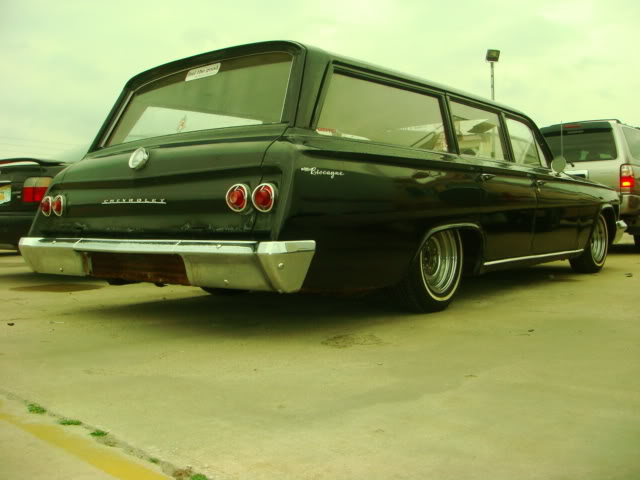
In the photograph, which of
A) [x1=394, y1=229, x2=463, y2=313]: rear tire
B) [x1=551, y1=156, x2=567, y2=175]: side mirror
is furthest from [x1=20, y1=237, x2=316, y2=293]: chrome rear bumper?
[x1=551, y1=156, x2=567, y2=175]: side mirror

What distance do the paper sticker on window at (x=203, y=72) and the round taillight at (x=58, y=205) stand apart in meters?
1.18

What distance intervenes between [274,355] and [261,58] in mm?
1863

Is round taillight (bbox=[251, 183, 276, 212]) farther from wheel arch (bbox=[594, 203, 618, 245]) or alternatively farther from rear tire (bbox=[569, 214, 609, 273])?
wheel arch (bbox=[594, 203, 618, 245])

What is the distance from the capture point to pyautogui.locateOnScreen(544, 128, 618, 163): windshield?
1036 cm

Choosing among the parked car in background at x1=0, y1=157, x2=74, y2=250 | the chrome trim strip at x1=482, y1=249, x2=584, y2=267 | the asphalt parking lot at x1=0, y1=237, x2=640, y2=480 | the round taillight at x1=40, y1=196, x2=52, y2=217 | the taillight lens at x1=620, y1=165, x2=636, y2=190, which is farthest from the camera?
the taillight lens at x1=620, y1=165, x2=636, y2=190

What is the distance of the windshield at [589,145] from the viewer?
10.4m

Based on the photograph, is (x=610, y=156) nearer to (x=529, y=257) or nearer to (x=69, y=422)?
(x=529, y=257)

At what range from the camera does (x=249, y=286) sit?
4.05m

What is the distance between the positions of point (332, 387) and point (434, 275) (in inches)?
86.0

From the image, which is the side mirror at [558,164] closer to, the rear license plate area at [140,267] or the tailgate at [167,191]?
the tailgate at [167,191]

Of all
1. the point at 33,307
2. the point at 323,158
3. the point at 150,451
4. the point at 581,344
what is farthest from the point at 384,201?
the point at 33,307

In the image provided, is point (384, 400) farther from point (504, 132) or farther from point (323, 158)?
point (504, 132)

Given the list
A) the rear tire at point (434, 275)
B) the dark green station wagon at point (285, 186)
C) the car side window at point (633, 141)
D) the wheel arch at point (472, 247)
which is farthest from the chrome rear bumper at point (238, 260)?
the car side window at point (633, 141)

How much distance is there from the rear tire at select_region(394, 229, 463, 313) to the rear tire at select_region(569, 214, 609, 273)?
275 centimetres
